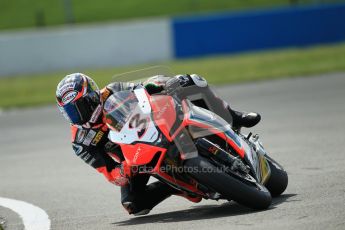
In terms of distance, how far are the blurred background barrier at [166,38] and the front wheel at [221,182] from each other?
58.9 feet

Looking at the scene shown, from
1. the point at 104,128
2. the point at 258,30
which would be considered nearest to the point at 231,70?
the point at 258,30

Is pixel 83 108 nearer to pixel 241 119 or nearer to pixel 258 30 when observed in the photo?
pixel 241 119

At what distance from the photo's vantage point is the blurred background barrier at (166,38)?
23.7 meters

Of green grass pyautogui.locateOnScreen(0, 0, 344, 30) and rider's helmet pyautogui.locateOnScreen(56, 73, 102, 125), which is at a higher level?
rider's helmet pyautogui.locateOnScreen(56, 73, 102, 125)

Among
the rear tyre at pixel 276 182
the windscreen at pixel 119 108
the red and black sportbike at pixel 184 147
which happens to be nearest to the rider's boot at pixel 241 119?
the rear tyre at pixel 276 182

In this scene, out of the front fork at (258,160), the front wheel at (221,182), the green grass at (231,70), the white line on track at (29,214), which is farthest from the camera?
the green grass at (231,70)

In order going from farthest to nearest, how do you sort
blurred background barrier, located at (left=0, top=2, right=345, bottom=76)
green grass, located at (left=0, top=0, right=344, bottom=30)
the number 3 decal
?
green grass, located at (left=0, top=0, right=344, bottom=30) < blurred background barrier, located at (left=0, top=2, right=345, bottom=76) < the number 3 decal

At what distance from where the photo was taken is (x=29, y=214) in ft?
25.7

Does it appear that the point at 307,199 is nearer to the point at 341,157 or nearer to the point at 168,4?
the point at 341,157

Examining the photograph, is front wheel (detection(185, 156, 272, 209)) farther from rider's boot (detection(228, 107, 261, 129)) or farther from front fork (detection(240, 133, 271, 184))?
rider's boot (detection(228, 107, 261, 129))

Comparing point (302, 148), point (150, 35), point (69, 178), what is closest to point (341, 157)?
point (302, 148)

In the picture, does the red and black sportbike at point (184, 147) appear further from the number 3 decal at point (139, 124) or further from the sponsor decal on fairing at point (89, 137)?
the sponsor decal on fairing at point (89, 137)

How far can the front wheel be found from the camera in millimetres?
6043

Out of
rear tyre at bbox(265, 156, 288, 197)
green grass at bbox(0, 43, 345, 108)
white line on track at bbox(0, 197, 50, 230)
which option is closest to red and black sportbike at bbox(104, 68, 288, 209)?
rear tyre at bbox(265, 156, 288, 197)
